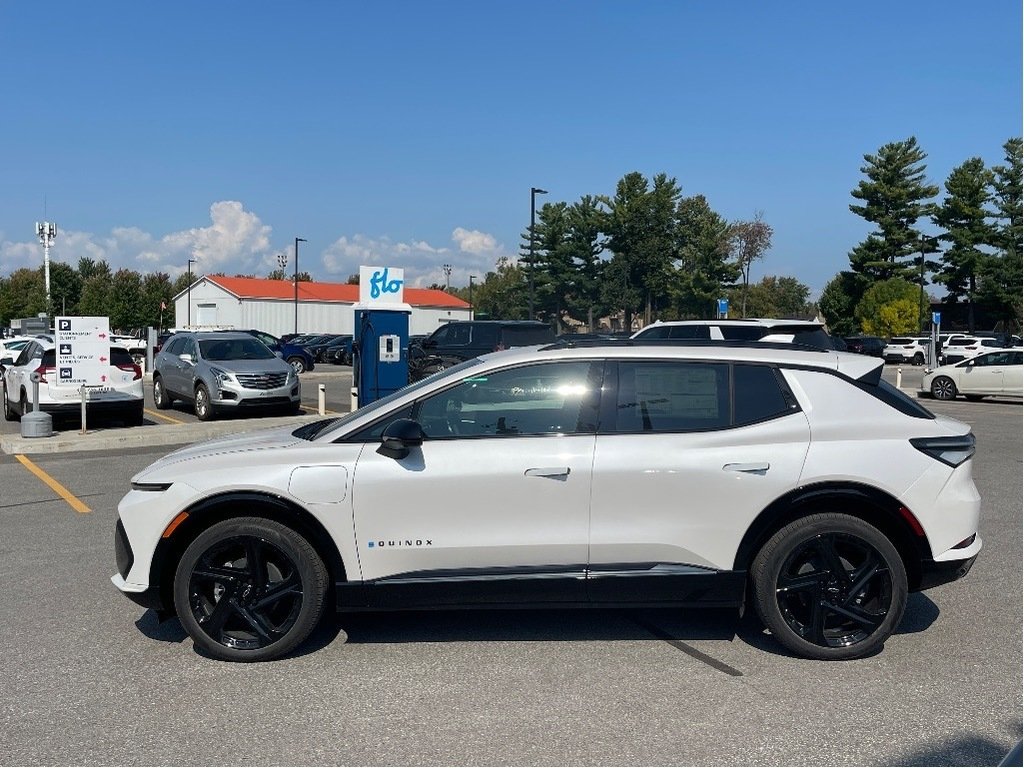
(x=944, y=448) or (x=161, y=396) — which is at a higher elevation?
(x=944, y=448)

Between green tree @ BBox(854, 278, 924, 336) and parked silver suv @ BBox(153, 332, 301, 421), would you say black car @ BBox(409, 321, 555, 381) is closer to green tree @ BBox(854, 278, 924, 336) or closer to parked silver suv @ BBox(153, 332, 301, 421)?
parked silver suv @ BBox(153, 332, 301, 421)

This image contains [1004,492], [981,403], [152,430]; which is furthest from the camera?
[981,403]

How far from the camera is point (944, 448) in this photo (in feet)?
15.1

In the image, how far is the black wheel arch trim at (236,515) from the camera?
177 inches

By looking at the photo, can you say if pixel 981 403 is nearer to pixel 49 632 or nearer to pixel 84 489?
pixel 84 489

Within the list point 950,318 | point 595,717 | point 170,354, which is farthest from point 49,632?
point 950,318

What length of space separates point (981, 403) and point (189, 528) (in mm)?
22045

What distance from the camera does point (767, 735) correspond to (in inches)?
146

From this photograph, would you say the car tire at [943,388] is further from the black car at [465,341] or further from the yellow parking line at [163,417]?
the yellow parking line at [163,417]

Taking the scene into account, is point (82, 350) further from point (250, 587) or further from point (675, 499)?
point (675, 499)

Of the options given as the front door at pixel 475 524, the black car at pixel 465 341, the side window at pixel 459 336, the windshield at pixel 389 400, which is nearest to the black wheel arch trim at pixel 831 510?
the front door at pixel 475 524

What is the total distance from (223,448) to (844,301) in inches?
2847

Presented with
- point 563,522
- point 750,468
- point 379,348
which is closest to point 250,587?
point 563,522

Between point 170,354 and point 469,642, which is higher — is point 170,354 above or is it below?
above
